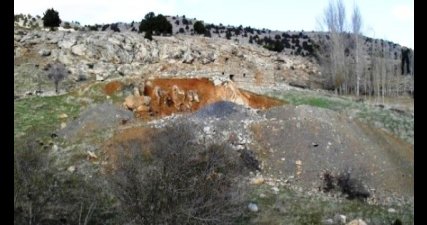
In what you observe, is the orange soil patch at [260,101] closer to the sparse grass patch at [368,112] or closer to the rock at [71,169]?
the sparse grass patch at [368,112]

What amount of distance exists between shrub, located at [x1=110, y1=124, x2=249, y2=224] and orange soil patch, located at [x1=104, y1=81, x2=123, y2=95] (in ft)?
57.8

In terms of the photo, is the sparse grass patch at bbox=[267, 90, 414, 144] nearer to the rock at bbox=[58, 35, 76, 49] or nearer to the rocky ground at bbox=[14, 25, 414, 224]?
the rocky ground at bbox=[14, 25, 414, 224]

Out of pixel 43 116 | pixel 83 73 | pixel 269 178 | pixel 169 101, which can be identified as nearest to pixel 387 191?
pixel 269 178

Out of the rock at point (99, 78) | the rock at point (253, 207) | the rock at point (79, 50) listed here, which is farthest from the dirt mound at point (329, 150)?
the rock at point (79, 50)

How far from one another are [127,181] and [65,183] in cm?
581

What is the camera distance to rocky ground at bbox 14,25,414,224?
675 inches

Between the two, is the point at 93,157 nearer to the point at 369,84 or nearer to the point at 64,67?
the point at 64,67

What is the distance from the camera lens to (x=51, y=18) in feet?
154

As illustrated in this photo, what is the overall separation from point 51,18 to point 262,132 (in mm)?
31261

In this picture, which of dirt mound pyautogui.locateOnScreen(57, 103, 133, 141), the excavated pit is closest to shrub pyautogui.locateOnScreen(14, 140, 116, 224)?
dirt mound pyautogui.locateOnScreen(57, 103, 133, 141)

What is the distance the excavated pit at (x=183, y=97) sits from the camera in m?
26.2

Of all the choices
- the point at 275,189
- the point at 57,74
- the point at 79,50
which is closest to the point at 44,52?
the point at 79,50

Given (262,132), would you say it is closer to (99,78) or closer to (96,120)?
(96,120)

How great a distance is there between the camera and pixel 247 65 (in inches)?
1647
